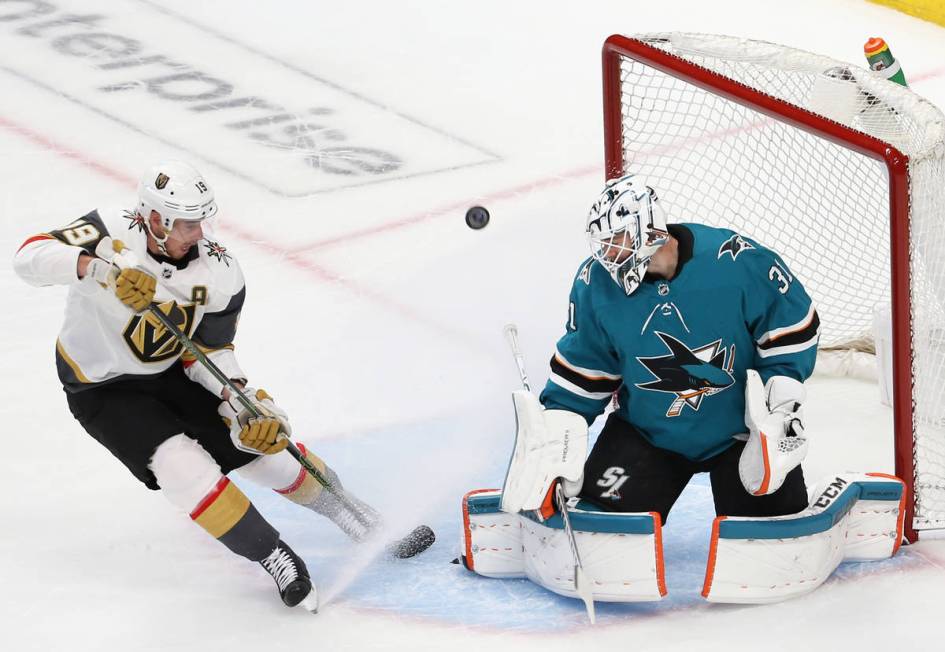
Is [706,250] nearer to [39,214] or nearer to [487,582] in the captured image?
[487,582]

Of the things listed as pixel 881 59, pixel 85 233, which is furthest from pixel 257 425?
pixel 881 59

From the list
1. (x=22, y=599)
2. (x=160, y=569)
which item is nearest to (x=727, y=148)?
(x=160, y=569)

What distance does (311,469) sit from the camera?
3.35m

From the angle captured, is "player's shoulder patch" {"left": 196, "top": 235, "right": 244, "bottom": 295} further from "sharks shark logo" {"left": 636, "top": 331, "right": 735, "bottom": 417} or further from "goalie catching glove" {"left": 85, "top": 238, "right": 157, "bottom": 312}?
"sharks shark logo" {"left": 636, "top": 331, "right": 735, "bottom": 417}

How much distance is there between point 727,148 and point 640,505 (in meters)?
1.48

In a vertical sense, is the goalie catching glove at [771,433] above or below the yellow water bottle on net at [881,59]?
below

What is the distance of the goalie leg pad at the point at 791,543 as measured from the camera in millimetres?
2947

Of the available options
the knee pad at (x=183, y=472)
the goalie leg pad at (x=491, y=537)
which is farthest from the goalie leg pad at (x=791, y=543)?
the knee pad at (x=183, y=472)

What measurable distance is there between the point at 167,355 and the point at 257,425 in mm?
283

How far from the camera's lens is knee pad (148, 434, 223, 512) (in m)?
3.08

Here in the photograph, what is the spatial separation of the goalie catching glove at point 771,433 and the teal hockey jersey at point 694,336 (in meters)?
0.05

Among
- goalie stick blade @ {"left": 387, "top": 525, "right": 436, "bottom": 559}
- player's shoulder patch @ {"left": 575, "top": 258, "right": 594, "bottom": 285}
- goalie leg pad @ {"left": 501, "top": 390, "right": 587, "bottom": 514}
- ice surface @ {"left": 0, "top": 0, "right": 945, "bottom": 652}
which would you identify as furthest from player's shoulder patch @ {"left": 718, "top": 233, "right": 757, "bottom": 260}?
goalie stick blade @ {"left": 387, "top": 525, "right": 436, "bottom": 559}

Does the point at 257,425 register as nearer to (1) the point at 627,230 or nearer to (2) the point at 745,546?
(1) the point at 627,230

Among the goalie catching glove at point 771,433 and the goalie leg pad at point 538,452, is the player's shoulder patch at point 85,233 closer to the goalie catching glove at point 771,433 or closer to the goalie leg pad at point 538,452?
the goalie leg pad at point 538,452
